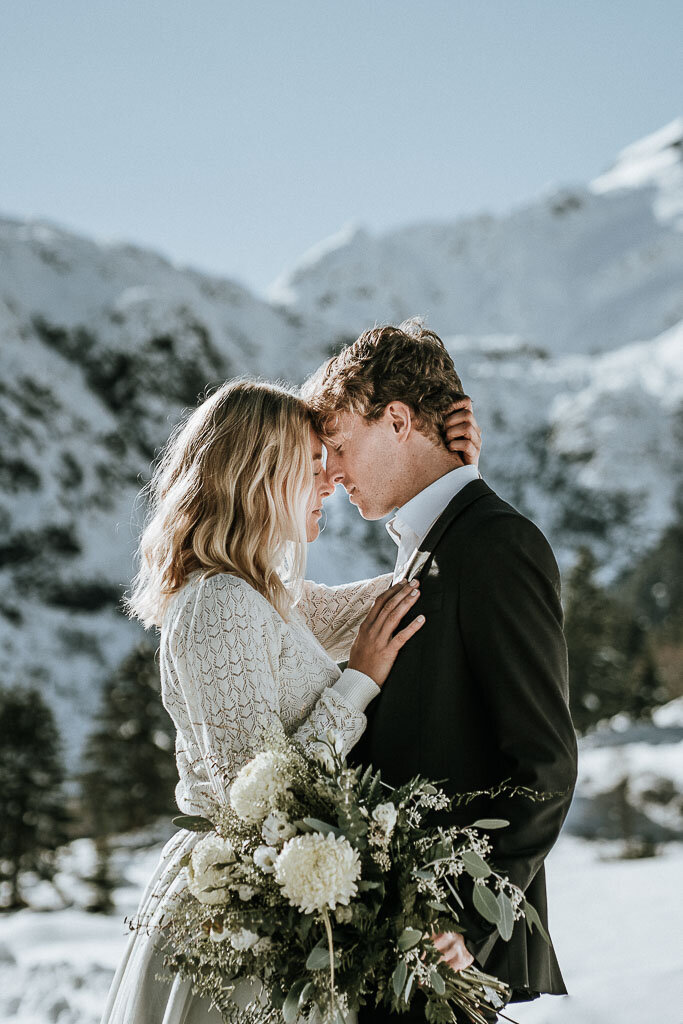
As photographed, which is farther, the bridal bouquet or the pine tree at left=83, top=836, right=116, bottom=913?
the pine tree at left=83, top=836, right=116, bottom=913

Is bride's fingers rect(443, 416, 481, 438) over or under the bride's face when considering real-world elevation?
over

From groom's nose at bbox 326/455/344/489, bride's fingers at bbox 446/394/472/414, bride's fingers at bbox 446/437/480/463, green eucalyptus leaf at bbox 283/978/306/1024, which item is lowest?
green eucalyptus leaf at bbox 283/978/306/1024

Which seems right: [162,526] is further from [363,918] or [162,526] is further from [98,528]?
[98,528]

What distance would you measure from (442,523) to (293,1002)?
1053 millimetres

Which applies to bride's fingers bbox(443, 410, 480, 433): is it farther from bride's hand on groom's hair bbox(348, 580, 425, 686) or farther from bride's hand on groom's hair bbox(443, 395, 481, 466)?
bride's hand on groom's hair bbox(348, 580, 425, 686)

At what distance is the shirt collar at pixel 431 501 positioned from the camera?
7.91 ft

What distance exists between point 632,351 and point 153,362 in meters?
27.7

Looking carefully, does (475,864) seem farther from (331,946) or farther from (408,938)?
(331,946)

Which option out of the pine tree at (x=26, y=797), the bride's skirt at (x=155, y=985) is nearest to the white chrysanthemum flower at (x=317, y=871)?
the bride's skirt at (x=155, y=985)

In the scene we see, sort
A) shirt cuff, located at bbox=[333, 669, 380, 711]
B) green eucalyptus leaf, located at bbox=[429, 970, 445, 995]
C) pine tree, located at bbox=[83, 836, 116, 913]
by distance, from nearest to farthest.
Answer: green eucalyptus leaf, located at bbox=[429, 970, 445, 995]
shirt cuff, located at bbox=[333, 669, 380, 711]
pine tree, located at bbox=[83, 836, 116, 913]

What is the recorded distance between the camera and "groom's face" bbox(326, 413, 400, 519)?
246 centimetres

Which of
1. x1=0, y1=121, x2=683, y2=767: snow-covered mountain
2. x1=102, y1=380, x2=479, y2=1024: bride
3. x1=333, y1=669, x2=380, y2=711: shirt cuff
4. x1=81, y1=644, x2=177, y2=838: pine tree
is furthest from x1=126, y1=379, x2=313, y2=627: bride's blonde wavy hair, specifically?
x1=0, y1=121, x2=683, y2=767: snow-covered mountain

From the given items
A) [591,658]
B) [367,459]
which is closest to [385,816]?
[367,459]

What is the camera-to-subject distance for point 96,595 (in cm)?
3159
